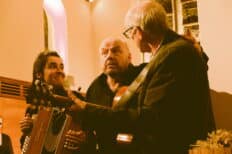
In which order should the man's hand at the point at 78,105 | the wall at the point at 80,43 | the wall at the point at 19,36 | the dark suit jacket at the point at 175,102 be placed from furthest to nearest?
1. the wall at the point at 80,43
2. the wall at the point at 19,36
3. the man's hand at the point at 78,105
4. the dark suit jacket at the point at 175,102

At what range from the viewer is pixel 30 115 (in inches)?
128

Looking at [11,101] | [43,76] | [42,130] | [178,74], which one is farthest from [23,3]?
[178,74]

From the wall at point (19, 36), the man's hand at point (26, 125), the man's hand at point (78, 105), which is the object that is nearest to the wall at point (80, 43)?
the wall at point (19, 36)

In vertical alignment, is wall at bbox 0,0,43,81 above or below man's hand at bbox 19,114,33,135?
above

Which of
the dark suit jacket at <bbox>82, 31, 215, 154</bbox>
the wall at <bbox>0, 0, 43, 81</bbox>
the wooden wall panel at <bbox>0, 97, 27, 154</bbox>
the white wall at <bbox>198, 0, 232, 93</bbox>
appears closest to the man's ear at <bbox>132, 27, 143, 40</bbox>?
the dark suit jacket at <bbox>82, 31, 215, 154</bbox>

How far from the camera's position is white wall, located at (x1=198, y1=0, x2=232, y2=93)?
3.22m

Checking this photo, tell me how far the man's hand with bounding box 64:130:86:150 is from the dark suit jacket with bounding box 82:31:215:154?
23 centimetres

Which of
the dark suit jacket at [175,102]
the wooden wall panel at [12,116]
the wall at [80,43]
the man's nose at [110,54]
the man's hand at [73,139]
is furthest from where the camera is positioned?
the wall at [80,43]

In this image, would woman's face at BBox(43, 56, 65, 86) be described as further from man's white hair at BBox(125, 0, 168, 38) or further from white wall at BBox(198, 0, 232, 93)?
white wall at BBox(198, 0, 232, 93)

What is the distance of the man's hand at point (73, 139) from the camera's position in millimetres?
2951

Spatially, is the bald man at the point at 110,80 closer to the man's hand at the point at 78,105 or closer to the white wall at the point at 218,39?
the man's hand at the point at 78,105

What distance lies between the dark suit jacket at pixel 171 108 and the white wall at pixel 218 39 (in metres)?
0.49

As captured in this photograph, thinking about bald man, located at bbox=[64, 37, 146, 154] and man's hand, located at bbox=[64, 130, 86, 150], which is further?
bald man, located at bbox=[64, 37, 146, 154]

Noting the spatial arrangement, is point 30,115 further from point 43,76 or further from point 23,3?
point 23,3
